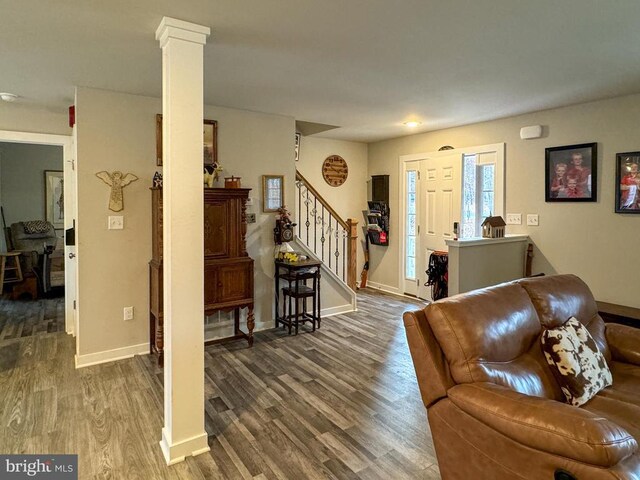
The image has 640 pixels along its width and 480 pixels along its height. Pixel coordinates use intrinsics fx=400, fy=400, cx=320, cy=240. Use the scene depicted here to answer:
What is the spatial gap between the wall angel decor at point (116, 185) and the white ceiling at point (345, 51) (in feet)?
2.50

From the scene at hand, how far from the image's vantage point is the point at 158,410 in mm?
2748

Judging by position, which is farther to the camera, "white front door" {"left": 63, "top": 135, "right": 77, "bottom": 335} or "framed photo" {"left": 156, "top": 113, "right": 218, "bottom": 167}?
"white front door" {"left": 63, "top": 135, "right": 77, "bottom": 335}

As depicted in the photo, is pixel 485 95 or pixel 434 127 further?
pixel 434 127

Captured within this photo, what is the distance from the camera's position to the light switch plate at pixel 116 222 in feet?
12.0

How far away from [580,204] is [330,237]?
2975mm

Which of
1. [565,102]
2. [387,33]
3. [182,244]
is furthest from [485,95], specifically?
[182,244]

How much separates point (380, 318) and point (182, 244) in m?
3.32

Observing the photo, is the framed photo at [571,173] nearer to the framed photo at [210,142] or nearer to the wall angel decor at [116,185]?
the framed photo at [210,142]

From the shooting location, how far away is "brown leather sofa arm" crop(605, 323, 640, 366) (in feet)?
7.62

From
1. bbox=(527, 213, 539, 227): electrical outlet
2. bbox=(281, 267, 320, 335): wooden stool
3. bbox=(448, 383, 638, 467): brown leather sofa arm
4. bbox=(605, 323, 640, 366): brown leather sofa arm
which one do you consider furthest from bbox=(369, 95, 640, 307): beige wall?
bbox=(448, 383, 638, 467): brown leather sofa arm

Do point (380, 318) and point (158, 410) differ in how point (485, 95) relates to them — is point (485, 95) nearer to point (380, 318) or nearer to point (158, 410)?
point (380, 318)

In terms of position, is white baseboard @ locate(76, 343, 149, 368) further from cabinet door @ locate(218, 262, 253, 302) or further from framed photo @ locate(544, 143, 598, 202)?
framed photo @ locate(544, 143, 598, 202)

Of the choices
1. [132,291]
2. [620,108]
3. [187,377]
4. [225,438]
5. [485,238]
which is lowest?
[225,438]

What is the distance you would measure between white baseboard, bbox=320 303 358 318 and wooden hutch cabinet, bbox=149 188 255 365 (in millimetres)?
1317
